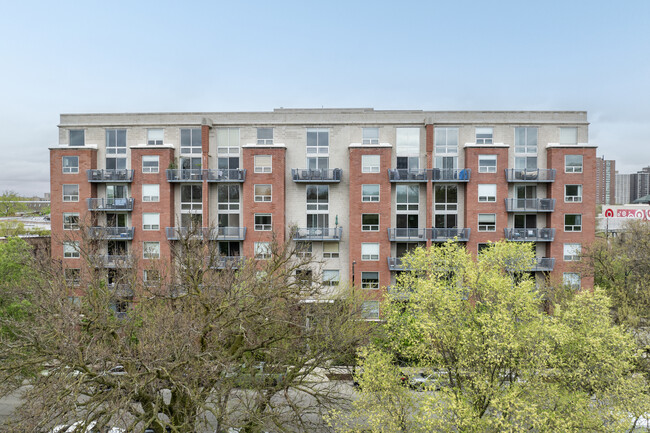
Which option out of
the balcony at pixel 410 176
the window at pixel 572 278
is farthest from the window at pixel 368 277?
the window at pixel 572 278

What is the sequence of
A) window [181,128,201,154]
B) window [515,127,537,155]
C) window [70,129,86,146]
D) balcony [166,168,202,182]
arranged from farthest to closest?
window [70,129,86,146], window [181,128,201,154], window [515,127,537,155], balcony [166,168,202,182]

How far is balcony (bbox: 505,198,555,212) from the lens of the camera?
3625cm

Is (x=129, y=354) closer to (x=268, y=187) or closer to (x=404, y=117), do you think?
(x=268, y=187)

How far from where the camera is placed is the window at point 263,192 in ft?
122

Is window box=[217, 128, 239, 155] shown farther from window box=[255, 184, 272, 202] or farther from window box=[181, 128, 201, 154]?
window box=[255, 184, 272, 202]

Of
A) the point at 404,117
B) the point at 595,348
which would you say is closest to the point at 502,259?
the point at 595,348

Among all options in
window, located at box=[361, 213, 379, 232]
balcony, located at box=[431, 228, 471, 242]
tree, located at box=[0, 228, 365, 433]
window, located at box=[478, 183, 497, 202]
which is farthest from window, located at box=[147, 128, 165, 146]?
window, located at box=[478, 183, 497, 202]

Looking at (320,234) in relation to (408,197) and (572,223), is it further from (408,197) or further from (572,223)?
(572,223)

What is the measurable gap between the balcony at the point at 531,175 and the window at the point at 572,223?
13.3 ft

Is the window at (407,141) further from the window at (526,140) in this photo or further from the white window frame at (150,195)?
the white window frame at (150,195)

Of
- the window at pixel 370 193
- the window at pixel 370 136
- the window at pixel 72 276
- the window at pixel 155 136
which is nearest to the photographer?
the window at pixel 72 276

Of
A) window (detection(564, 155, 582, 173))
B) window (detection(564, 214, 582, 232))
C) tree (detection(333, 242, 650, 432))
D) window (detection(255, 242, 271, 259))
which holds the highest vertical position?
window (detection(564, 155, 582, 173))

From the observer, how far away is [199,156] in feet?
126

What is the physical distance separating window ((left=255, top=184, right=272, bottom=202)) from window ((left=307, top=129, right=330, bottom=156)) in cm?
553
